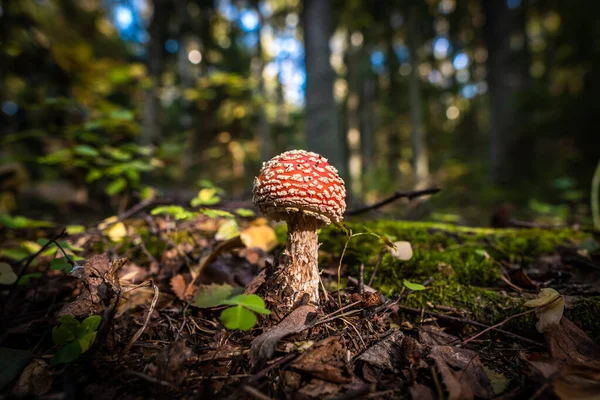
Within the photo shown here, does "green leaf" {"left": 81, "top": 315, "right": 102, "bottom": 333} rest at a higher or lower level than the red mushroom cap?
lower

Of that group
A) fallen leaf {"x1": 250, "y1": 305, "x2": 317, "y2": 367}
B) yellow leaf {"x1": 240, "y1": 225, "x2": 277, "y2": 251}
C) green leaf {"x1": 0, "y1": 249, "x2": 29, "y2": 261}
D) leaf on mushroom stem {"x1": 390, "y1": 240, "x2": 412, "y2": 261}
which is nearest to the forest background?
green leaf {"x1": 0, "y1": 249, "x2": 29, "y2": 261}

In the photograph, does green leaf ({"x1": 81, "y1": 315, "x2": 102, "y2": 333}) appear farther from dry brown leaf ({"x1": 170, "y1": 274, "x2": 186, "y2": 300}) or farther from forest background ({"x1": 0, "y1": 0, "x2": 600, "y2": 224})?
forest background ({"x1": 0, "y1": 0, "x2": 600, "y2": 224})

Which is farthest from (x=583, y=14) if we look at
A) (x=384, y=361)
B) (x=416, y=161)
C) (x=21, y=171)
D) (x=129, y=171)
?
(x=21, y=171)

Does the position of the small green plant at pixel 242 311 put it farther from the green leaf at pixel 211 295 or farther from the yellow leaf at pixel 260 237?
the yellow leaf at pixel 260 237

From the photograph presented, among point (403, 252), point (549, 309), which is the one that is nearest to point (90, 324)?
point (403, 252)

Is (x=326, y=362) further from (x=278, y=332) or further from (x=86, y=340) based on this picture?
Answer: (x=86, y=340)

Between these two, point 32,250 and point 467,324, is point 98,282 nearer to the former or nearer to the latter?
point 32,250
